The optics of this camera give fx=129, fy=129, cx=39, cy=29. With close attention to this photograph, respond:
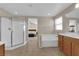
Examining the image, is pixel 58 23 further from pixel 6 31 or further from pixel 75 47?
pixel 6 31

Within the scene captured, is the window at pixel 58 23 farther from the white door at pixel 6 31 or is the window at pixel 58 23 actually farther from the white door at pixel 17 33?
the white door at pixel 6 31

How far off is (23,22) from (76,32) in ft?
5.57

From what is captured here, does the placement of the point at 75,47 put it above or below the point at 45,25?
below

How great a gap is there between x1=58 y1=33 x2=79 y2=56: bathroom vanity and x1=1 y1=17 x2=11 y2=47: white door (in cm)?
169

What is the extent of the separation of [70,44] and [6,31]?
76.9 inches

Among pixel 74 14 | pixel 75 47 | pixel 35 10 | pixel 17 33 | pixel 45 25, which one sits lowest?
pixel 75 47

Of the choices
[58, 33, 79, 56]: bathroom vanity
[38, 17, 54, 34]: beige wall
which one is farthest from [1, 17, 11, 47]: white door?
[58, 33, 79, 56]: bathroom vanity

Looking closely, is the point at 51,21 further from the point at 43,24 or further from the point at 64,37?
the point at 64,37

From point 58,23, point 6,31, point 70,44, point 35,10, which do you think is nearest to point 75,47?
point 70,44

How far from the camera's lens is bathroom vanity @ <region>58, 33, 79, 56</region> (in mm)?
3080

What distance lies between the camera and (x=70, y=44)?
11.4ft

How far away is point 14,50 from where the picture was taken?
13.8 feet

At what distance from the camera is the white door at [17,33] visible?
4369 mm

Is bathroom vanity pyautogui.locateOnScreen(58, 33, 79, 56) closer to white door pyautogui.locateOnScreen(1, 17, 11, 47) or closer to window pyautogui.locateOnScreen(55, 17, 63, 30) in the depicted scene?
window pyautogui.locateOnScreen(55, 17, 63, 30)
